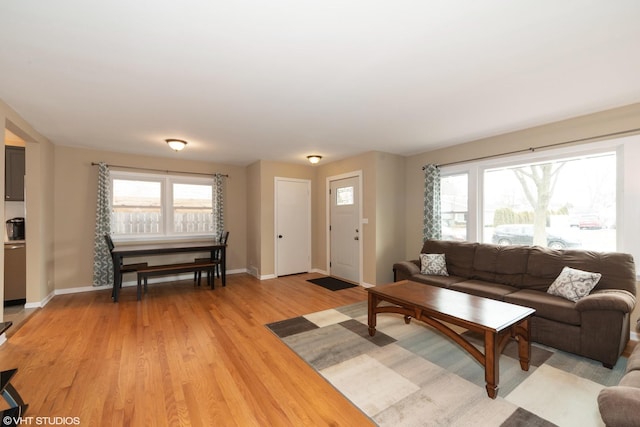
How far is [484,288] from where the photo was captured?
10.5ft

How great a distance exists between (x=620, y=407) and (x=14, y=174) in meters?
6.64

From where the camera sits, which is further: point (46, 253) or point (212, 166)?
point (212, 166)

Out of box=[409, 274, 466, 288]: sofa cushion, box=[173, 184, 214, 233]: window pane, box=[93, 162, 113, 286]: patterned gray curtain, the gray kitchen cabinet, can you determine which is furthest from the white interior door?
the gray kitchen cabinet

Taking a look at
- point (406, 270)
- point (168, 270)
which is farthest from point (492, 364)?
point (168, 270)

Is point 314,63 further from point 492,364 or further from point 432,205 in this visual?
point 432,205

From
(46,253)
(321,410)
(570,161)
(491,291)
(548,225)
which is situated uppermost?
(570,161)

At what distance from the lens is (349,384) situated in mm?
Result: 2090

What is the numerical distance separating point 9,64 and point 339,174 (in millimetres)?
4485

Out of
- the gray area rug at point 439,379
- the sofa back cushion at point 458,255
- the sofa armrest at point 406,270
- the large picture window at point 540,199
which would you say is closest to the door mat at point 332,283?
the sofa armrest at point 406,270

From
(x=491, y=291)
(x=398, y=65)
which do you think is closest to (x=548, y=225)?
(x=491, y=291)

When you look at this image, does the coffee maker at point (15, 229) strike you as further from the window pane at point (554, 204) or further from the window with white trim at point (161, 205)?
the window pane at point (554, 204)

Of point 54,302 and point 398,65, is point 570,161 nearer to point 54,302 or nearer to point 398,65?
point 398,65

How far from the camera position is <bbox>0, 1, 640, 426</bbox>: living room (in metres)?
2.94

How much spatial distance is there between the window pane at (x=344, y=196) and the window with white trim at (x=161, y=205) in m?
2.51
